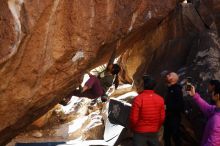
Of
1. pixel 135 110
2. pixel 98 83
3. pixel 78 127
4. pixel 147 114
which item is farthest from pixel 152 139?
pixel 78 127

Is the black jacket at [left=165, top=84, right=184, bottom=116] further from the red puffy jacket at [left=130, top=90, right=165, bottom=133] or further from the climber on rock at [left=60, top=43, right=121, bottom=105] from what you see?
the climber on rock at [left=60, top=43, right=121, bottom=105]

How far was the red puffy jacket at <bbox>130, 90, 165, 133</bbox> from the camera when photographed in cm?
646

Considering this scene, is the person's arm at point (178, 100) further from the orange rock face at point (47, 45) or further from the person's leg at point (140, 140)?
the orange rock face at point (47, 45)

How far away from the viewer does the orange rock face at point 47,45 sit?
5.21 m

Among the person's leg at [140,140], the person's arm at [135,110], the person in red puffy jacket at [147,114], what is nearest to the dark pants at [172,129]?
the person in red puffy jacket at [147,114]

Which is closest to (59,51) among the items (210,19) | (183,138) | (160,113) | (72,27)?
(72,27)

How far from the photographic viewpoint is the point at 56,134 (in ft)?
35.9

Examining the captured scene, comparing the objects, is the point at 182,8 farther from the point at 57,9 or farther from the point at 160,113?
the point at 57,9

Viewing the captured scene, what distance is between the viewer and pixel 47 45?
18.0ft

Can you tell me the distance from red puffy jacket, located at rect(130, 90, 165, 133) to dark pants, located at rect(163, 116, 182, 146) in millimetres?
620

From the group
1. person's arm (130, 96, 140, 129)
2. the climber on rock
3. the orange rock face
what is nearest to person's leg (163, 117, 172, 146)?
person's arm (130, 96, 140, 129)

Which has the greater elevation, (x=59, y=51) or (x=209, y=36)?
(x=209, y=36)

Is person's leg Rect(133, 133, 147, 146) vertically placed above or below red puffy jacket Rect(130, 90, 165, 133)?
below

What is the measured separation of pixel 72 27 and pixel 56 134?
576 centimetres
